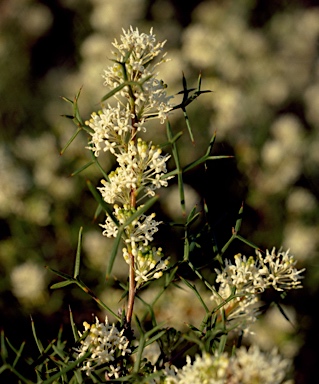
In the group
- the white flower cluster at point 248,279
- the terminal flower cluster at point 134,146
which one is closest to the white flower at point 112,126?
the terminal flower cluster at point 134,146

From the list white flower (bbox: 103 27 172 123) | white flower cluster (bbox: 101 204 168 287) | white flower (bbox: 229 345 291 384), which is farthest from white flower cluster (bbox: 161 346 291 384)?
white flower (bbox: 103 27 172 123)

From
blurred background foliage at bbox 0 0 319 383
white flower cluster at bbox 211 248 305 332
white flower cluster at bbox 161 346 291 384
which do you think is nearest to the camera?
white flower cluster at bbox 161 346 291 384

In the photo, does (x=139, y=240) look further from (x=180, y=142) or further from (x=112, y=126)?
(x=180, y=142)

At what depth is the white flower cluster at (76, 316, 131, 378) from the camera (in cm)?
52

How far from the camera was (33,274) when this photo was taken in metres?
1.40

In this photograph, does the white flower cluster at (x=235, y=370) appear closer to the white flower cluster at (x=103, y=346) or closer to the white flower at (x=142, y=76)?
the white flower cluster at (x=103, y=346)

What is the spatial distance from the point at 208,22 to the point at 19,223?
1428 mm

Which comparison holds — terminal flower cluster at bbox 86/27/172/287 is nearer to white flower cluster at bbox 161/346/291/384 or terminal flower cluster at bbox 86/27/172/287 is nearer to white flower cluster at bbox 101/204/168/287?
white flower cluster at bbox 101/204/168/287

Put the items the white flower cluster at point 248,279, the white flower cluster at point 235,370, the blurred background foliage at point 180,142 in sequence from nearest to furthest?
1. the white flower cluster at point 235,370
2. the white flower cluster at point 248,279
3. the blurred background foliage at point 180,142

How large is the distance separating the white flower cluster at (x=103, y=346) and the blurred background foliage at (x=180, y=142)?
19 centimetres

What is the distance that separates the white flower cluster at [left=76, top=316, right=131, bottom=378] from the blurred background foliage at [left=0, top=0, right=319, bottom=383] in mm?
188

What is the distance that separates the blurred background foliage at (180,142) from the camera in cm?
141

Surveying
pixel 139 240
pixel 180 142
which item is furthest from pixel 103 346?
pixel 180 142

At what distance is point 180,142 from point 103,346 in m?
1.48
